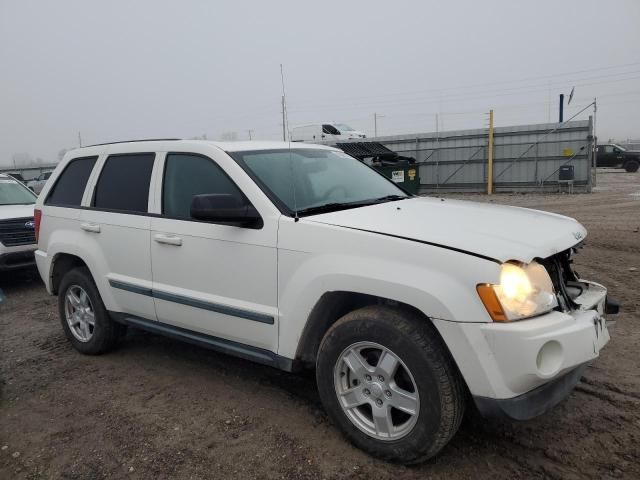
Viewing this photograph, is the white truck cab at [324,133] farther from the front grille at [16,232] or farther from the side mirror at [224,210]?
the side mirror at [224,210]

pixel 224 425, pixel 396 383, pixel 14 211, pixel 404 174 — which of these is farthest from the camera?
pixel 404 174

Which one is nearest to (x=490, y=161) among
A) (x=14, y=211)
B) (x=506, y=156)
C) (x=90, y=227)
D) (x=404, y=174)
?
(x=506, y=156)

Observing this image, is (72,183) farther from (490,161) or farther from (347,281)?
(490,161)

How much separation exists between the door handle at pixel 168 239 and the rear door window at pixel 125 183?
0.33 metres

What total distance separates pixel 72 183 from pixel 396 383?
3.51 metres

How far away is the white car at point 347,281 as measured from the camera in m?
2.43

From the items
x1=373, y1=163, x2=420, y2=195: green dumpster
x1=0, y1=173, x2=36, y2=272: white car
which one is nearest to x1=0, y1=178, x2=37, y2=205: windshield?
x1=0, y1=173, x2=36, y2=272: white car

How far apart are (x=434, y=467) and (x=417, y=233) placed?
1233mm

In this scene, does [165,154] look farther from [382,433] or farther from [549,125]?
[549,125]

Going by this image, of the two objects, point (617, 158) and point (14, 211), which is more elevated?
point (617, 158)

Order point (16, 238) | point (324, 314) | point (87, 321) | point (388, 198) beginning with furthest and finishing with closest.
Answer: point (16, 238) < point (87, 321) < point (388, 198) < point (324, 314)

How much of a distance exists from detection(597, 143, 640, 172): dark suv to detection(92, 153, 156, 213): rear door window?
94.7ft

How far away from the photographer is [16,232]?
749 centimetres

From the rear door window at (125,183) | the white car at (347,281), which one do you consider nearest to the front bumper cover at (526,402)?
the white car at (347,281)
